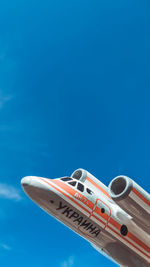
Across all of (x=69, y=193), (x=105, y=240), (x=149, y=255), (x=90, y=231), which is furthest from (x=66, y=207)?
(x=149, y=255)

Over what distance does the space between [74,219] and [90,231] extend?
1256mm

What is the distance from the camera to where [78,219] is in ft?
49.2

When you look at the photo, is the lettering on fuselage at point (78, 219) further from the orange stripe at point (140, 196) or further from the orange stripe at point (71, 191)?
the orange stripe at point (140, 196)

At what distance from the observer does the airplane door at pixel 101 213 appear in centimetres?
1542

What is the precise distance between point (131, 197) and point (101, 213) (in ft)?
9.47

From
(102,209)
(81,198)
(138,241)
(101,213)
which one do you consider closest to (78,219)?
(81,198)

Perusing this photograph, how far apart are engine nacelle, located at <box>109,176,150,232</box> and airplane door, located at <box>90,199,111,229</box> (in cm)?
189

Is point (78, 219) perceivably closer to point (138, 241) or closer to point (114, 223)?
point (114, 223)

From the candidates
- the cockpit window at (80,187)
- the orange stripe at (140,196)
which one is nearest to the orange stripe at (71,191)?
→ the cockpit window at (80,187)

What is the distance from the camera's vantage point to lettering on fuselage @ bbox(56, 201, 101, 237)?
1464cm

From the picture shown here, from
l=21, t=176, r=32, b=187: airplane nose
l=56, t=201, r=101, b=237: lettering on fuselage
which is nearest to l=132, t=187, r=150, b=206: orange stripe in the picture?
l=56, t=201, r=101, b=237: lettering on fuselage

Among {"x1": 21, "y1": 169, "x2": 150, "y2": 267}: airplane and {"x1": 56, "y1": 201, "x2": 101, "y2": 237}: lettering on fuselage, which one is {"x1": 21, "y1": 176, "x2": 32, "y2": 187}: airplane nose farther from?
{"x1": 56, "y1": 201, "x2": 101, "y2": 237}: lettering on fuselage

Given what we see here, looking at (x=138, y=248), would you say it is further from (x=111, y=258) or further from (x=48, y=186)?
(x=48, y=186)

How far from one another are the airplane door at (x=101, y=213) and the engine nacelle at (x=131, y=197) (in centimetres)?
189
